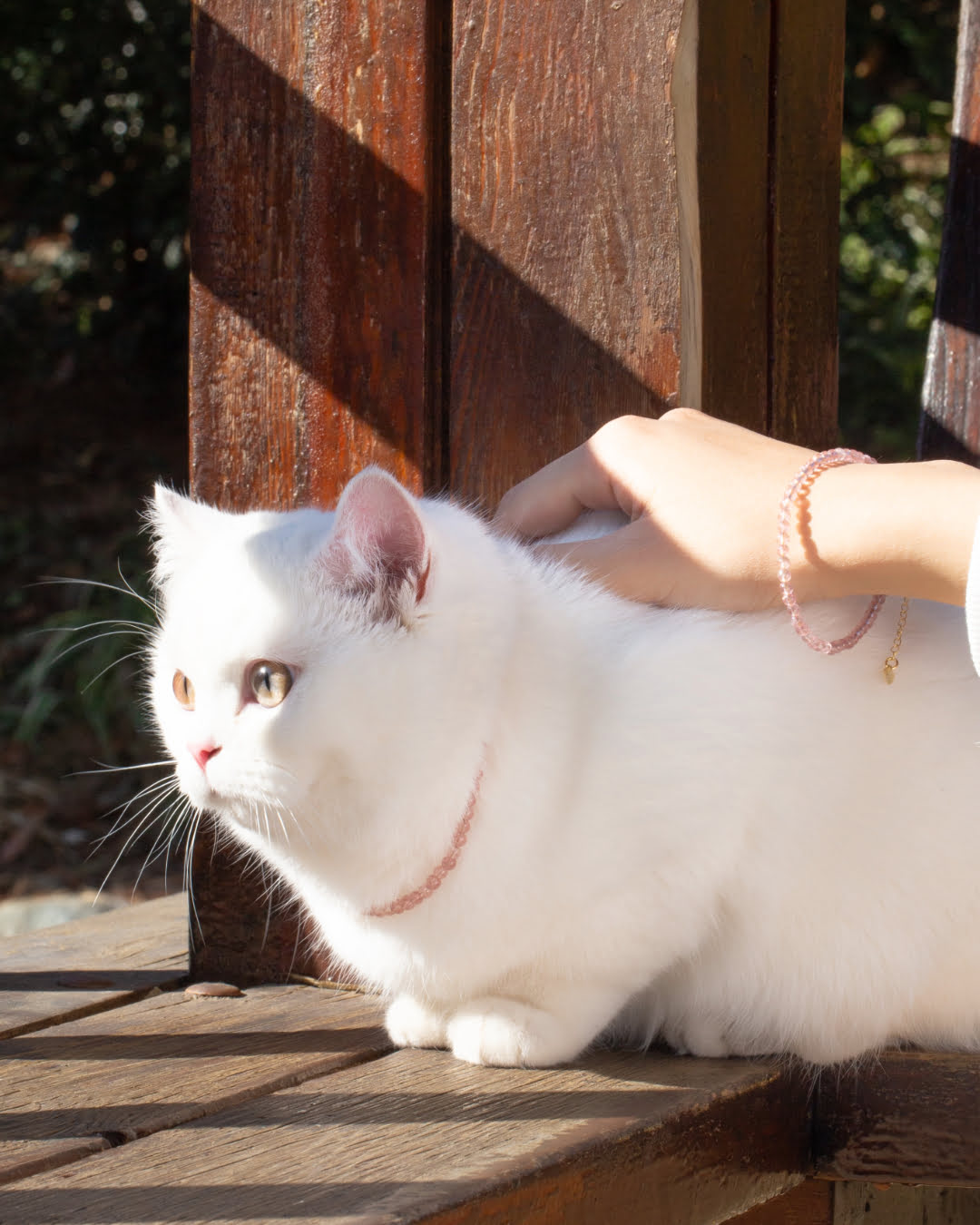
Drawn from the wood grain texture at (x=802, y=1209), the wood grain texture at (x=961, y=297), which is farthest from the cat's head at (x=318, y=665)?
the wood grain texture at (x=961, y=297)

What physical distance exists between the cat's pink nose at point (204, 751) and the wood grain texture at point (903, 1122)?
0.79 m

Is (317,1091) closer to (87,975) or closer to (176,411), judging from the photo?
(87,975)

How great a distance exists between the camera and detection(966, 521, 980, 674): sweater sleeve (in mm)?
1246

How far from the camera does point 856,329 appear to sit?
16.6 feet

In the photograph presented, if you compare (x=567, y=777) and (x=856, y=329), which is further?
(x=856, y=329)

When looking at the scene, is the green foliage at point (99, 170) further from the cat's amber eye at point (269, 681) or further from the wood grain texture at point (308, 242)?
the cat's amber eye at point (269, 681)

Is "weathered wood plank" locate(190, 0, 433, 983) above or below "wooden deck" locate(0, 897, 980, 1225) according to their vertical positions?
above

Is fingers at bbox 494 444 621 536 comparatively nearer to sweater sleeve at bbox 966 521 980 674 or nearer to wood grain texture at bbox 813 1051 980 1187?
sweater sleeve at bbox 966 521 980 674

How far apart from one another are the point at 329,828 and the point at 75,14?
14.4ft

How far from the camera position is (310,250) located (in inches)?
67.3

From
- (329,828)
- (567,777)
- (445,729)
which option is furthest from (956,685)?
(329,828)

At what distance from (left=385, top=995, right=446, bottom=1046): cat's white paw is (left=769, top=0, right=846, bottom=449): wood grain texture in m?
0.91

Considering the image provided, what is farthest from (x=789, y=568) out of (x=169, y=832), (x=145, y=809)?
(x=169, y=832)

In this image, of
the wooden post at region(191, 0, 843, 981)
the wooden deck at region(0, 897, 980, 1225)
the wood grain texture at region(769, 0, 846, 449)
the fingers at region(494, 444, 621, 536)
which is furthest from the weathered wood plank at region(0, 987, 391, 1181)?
the wood grain texture at region(769, 0, 846, 449)
